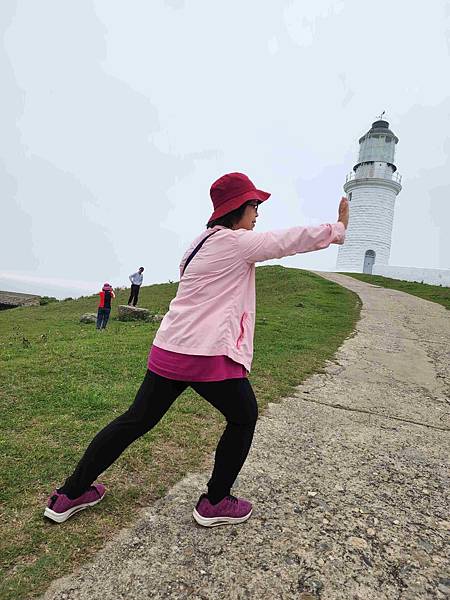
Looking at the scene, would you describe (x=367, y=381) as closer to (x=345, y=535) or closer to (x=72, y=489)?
(x=345, y=535)

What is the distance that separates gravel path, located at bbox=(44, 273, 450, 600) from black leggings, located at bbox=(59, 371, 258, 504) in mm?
355

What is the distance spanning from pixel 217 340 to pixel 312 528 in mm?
1483

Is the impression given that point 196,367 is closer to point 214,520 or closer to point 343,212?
point 214,520

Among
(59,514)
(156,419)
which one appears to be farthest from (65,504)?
(156,419)

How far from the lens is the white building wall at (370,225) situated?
41812 millimetres

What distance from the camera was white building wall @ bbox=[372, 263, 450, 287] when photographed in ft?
106

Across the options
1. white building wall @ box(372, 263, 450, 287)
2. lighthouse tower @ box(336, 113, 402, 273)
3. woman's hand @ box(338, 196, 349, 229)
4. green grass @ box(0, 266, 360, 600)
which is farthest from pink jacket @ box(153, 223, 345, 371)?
lighthouse tower @ box(336, 113, 402, 273)

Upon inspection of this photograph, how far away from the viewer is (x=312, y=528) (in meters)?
2.78

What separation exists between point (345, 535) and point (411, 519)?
607 millimetres

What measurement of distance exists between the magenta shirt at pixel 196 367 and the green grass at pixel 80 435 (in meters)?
1.06

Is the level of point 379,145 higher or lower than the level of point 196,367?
higher

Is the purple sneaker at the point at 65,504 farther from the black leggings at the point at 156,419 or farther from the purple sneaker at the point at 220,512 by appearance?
the purple sneaker at the point at 220,512

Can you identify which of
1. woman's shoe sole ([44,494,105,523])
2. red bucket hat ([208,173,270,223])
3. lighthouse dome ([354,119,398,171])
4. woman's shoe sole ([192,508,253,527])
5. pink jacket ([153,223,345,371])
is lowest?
woman's shoe sole ([44,494,105,523])

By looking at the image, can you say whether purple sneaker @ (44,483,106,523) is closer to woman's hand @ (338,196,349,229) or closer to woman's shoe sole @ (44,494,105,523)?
woman's shoe sole @ (44,494,105,523)
